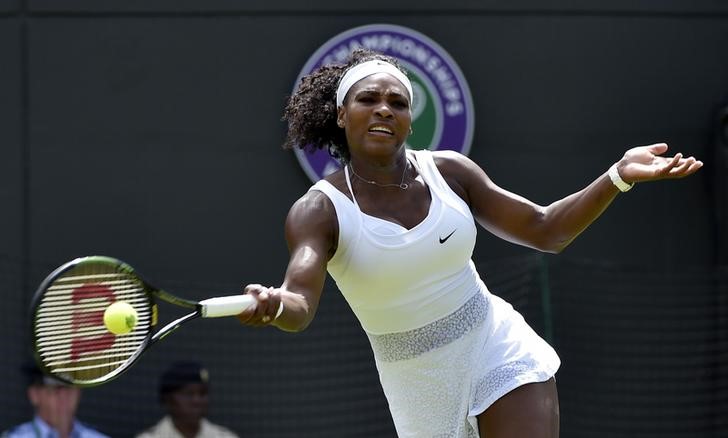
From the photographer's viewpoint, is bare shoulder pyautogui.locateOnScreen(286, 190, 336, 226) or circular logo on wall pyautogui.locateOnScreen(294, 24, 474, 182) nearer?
bare shoulder pyautogui.locateOnScreen(286, 190, 336, 226)

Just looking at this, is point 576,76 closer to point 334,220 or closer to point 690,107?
point 690,107

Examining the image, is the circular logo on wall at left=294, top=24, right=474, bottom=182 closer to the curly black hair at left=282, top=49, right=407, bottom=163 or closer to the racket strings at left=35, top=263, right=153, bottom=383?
the curly black hair at left=282, top=49, right=407, bottom=163

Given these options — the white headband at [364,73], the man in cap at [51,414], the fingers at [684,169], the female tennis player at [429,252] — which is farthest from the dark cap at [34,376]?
the fingers at [684,169]

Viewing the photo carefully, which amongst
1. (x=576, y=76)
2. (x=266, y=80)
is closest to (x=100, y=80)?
(x=266, y=80)

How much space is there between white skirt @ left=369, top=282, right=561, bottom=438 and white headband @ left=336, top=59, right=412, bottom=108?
741mm

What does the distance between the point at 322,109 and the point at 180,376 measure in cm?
288

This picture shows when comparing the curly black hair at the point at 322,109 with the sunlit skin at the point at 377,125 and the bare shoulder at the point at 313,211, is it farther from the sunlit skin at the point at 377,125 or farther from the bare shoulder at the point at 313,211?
the bare shoulder at the point at 313,211

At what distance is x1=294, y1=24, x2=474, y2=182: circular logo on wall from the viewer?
727 cm

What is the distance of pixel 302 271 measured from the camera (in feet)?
13.0

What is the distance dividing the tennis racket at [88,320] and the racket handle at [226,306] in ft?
0.19

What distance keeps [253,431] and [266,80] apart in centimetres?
183

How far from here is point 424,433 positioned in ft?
14.4

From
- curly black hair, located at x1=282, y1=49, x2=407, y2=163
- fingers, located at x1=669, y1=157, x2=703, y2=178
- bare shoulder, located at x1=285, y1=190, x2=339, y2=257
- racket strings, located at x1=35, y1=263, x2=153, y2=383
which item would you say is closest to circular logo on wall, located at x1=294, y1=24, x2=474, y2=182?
curly black hair, located at x1=282, y1=49, x2=407, y2=163

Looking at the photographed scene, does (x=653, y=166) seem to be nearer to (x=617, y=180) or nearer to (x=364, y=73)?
(x=617, y=180)
